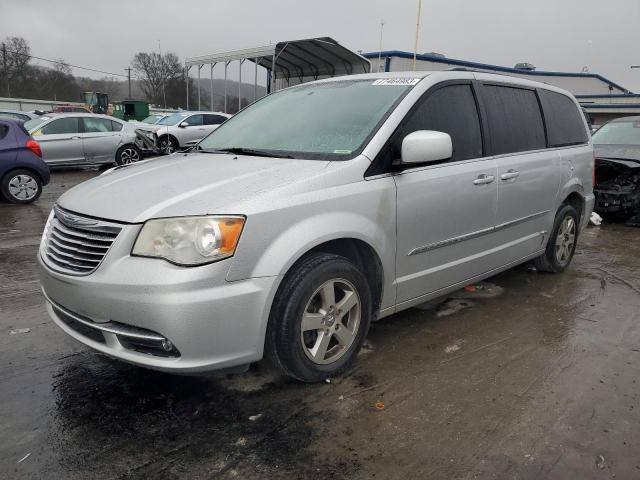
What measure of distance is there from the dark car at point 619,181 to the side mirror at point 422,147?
6.28m

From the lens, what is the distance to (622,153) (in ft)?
27.4

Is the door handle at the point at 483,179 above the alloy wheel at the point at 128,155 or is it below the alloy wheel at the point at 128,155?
above

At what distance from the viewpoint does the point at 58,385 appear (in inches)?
117

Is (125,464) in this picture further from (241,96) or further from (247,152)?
(241,96)

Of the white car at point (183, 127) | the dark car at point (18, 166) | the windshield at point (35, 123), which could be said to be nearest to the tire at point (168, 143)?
the white car at point (183, 127)

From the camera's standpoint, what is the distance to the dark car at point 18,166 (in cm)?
905

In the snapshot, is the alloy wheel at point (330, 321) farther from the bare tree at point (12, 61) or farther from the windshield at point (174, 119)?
the bare tree at point (12, 61)

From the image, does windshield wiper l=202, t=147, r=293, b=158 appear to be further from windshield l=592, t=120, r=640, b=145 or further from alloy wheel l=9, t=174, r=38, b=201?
windshield l=592, t=120, r=640, b=145

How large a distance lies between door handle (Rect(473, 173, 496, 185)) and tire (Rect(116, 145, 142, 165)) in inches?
446

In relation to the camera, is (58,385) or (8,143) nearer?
(58,385)

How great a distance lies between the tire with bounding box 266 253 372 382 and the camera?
2691 millimetres

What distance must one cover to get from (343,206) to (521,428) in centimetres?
145

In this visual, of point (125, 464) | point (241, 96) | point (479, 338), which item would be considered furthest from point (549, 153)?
point (241, 96)

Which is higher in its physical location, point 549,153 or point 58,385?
point 549,153
